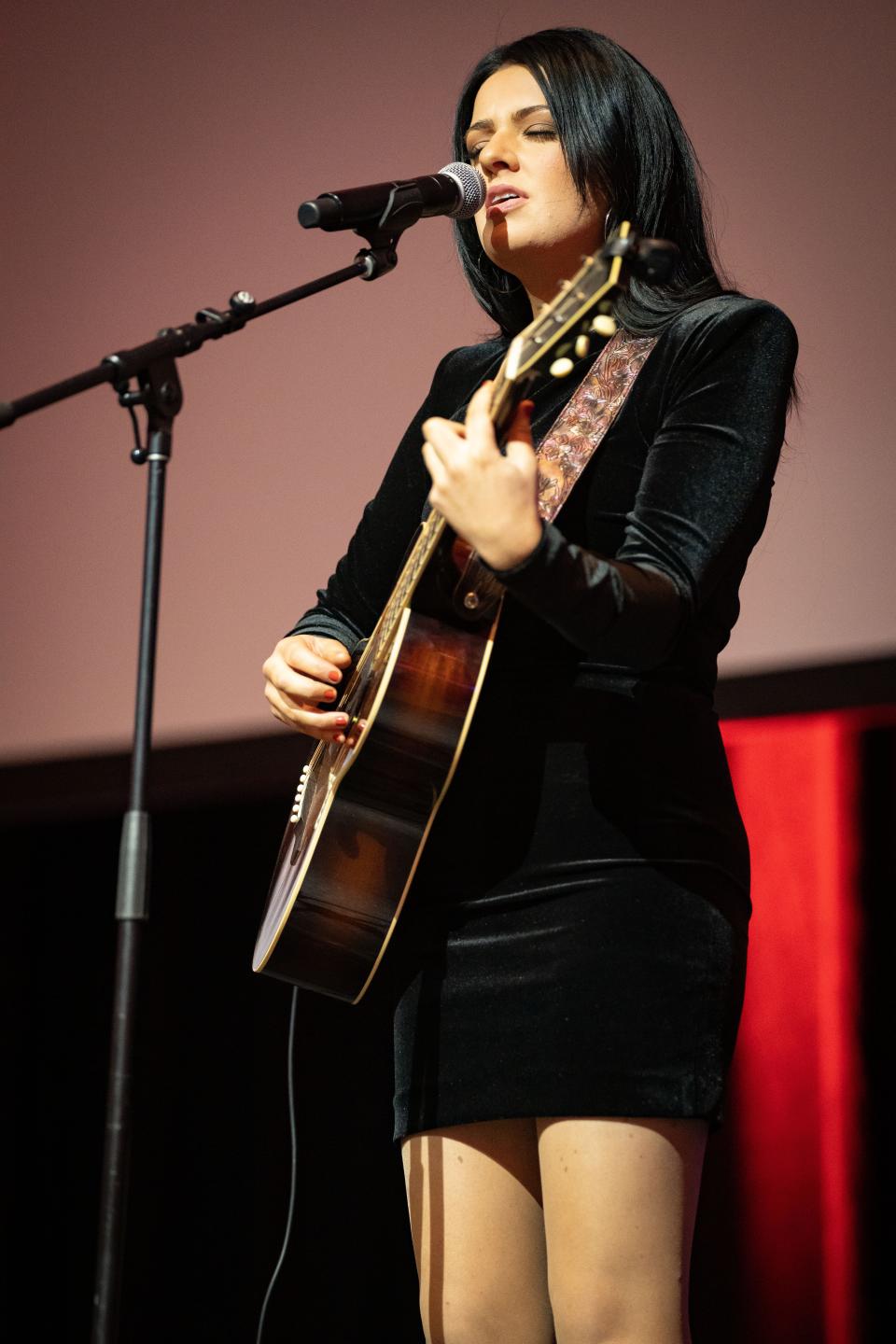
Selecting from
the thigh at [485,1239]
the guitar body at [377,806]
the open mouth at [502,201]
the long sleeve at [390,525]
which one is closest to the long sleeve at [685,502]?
the guitar body at [377,806]

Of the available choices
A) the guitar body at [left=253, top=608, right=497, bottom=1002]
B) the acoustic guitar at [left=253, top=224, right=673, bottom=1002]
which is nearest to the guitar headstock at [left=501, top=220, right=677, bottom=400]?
the acoustic guitar at [left=253, top=224, right=673, bottom=1002]

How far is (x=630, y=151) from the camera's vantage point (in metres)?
1.71

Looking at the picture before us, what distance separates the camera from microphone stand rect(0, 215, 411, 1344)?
1.25m

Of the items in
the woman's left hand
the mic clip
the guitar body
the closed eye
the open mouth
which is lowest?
the guitar body

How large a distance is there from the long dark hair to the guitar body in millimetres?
444

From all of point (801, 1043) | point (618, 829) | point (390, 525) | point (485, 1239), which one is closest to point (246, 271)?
point (390, 525)

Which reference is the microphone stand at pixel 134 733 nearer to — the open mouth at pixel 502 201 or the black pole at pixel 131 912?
the black pole at pixel 131 912

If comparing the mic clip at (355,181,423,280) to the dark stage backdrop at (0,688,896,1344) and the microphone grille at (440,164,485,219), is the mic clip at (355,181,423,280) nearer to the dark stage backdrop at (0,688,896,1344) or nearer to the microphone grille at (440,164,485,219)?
the microphone grille at (440,164,485,219)

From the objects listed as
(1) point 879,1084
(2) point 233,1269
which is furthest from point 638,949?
(2) point 233,1269

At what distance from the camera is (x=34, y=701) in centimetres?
307

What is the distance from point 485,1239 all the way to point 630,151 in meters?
1.15

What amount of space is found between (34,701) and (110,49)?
1.35m

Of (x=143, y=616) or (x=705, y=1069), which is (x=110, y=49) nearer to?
(x=143, y=616)

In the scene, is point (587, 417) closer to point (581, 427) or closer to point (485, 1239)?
point (581, 427)
